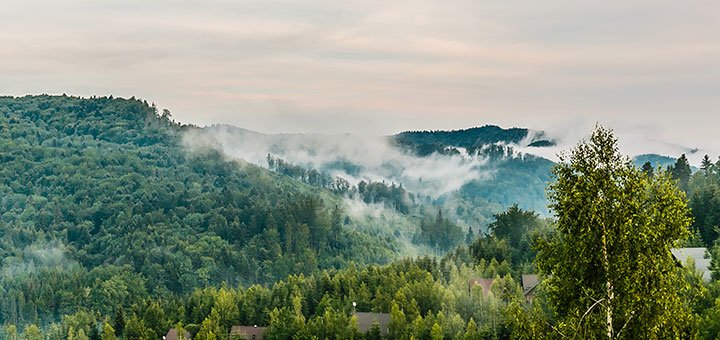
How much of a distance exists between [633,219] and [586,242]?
1.48m

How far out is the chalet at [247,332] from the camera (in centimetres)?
12309

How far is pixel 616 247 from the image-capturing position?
2962 cm

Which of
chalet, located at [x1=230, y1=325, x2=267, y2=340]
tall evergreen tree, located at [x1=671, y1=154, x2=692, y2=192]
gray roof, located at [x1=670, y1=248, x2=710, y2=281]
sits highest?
tall evergreen tree, located at [x1=671, y1=154, x2=692, y2=192]

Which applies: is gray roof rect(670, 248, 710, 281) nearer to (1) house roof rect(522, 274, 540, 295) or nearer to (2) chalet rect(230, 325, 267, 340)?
(1) house roof rect(522, 274, 540, 295)

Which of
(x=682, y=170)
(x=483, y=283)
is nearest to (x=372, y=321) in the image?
(x=483, y=283)

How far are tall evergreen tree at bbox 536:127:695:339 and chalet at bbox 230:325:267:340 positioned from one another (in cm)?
9344

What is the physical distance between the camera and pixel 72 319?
178m

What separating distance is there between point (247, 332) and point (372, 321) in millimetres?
19898

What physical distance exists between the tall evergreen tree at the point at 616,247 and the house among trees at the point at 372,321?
80.4 m

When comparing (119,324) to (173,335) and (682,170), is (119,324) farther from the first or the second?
(682,170)

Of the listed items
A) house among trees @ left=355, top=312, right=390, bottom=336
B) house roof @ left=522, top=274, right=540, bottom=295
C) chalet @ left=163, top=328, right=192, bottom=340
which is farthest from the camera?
chalet @ left=163, top=328, right=192, bottom=340

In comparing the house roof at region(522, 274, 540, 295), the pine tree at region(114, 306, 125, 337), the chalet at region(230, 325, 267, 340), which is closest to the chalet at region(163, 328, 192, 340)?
the chalet at region(230, 325, 267, 340)

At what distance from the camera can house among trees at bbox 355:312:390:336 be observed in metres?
112

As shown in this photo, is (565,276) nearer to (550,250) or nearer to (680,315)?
(550,250)
